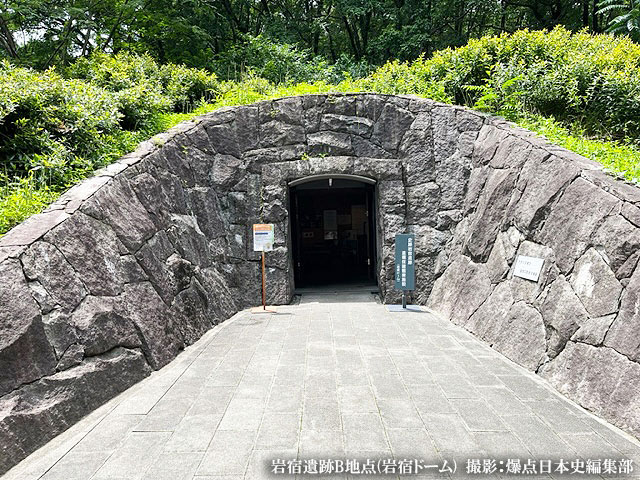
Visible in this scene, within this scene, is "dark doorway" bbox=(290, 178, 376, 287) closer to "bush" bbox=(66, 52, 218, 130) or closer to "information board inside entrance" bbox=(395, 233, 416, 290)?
"bush" bbox=(66, 52, 218, 130)

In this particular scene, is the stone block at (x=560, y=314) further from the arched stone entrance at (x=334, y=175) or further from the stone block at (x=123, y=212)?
the stone block at (x=123, y=212)

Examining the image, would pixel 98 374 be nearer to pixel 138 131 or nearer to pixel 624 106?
pixel 138 131

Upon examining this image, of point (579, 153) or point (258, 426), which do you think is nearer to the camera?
point (258, 426)

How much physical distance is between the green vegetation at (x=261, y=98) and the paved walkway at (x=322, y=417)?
2018mm

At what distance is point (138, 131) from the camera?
5781mm

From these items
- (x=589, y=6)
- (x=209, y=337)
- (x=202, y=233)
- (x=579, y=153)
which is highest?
(x=589, y=6)

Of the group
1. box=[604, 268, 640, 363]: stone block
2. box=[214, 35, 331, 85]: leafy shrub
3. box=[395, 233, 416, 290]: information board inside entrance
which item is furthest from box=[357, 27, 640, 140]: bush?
box=[604, 268, 640, 363]: stone block

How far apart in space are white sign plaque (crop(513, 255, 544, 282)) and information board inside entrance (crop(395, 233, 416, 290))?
6.07ft

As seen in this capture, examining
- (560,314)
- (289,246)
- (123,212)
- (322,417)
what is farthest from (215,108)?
(560,314)

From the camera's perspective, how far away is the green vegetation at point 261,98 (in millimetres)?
4125

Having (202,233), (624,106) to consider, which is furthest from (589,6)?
(202,233)

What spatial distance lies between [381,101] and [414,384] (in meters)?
5.12

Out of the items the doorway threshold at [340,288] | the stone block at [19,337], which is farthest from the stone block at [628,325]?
the doorway threshold at [340,288]

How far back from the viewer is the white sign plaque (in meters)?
4.15
